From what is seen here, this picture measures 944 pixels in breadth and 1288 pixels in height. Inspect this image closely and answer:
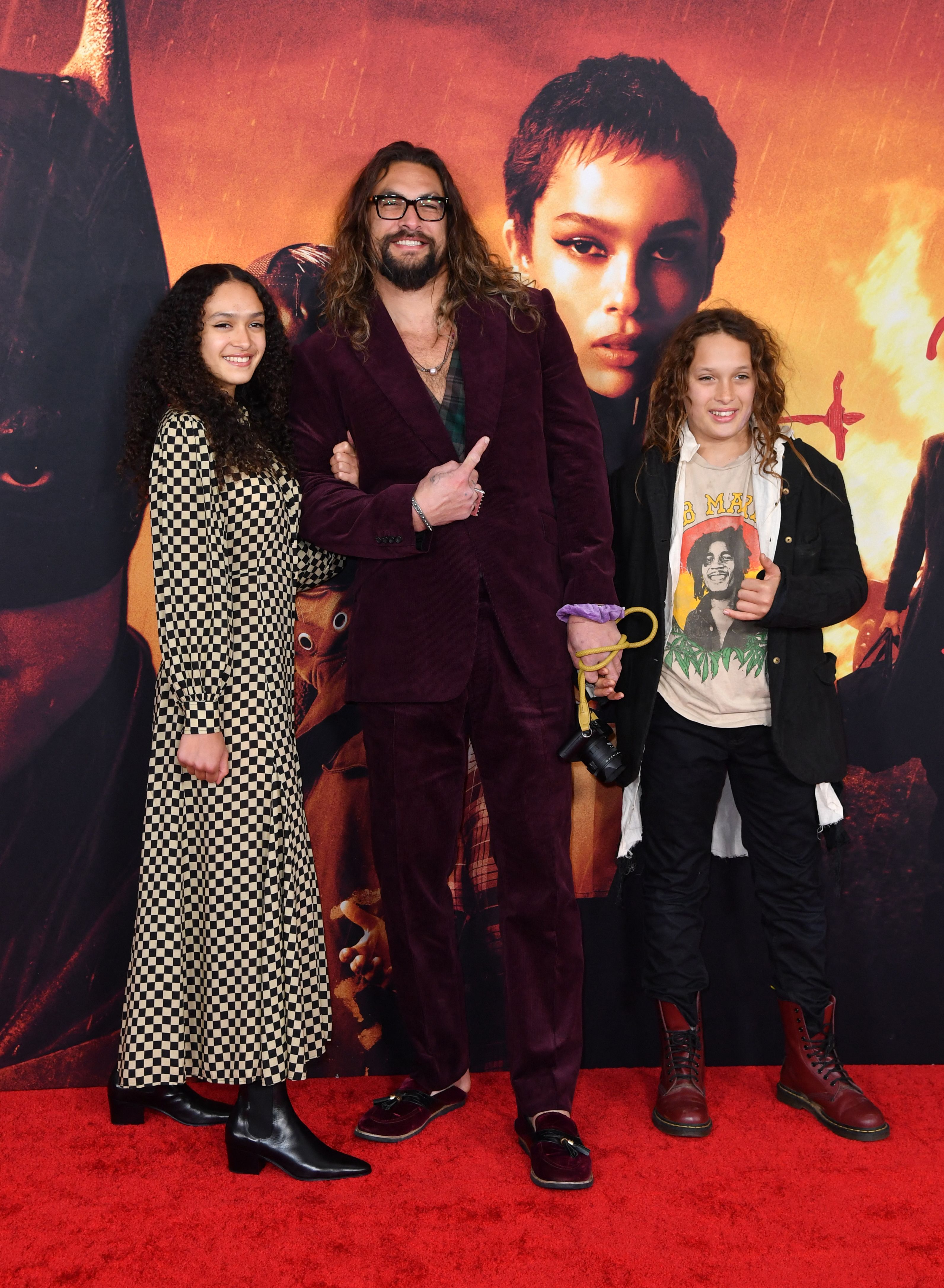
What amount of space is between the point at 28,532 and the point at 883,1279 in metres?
2.49

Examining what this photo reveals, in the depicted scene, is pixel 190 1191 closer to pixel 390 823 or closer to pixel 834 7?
pixel 390 823

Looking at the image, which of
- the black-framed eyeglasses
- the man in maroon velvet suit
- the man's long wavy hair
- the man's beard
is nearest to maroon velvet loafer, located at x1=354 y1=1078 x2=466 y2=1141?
the man in maroon velvet suit

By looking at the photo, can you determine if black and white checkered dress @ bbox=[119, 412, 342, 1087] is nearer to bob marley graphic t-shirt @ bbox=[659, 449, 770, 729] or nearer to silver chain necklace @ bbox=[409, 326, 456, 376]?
silver chain necklace @ bbox=[409, 326, 456, 376]

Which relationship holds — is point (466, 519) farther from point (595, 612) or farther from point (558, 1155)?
point (558, 1155)

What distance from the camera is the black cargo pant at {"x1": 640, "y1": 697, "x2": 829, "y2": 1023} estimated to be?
2480 millimetres

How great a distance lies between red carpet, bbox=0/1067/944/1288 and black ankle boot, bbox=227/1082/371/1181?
3cm

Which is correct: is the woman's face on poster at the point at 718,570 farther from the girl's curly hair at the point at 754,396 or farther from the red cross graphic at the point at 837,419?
the red cross graphic at the point at 837,419

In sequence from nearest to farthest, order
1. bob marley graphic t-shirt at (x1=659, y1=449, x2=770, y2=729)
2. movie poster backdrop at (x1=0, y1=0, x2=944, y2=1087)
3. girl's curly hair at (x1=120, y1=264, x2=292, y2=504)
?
girl's curly hair at (x1=120, y1=264, x2=292, y2=504)
bob marley graphic t-shirt at (x1=659, y1=449, x2=770, y2=729)
movie poster backdrop at (x1=0, y1=0, x2=944, y2=1087)

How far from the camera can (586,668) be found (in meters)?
2.32

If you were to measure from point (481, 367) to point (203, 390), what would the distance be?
0.62m

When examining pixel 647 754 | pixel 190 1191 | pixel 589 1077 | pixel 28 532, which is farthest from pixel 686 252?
pixel 190 1191

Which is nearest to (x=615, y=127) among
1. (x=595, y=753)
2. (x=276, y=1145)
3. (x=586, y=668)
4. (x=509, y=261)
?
(x=509, y=261)

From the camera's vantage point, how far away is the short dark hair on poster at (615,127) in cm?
270

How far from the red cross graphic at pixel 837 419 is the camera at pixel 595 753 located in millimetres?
1080
